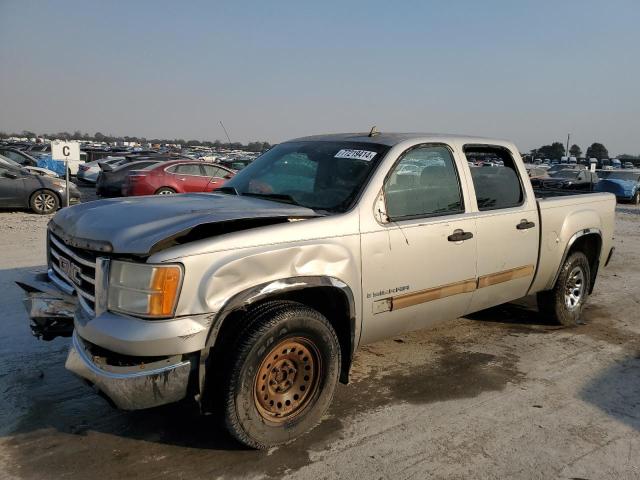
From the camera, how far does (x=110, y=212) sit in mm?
3387

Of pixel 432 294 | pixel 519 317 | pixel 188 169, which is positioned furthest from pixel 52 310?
pixel 188 169

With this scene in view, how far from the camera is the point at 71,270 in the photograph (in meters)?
3.38

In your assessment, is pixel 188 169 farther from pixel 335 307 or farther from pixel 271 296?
pixel 271 296

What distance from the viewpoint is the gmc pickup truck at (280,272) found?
284cm

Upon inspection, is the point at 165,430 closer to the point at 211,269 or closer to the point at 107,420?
the point at 107,420

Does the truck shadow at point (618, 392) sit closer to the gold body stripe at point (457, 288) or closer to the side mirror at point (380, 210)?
→ the gold body stripe at point (457, 288)

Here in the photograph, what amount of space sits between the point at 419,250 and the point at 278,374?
53.7 inches

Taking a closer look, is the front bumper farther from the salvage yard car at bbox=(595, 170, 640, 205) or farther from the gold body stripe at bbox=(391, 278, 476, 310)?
the salvage yard car at bbox=(595, 170, 640, 205)

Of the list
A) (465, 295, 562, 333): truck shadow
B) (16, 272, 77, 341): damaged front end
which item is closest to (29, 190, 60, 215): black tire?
(16, 272, 77, 341): damaged front end

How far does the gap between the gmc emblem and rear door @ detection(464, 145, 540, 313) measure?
292 cm

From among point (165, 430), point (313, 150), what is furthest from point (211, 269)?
point (313, 150)

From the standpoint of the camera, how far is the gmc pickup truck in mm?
2840

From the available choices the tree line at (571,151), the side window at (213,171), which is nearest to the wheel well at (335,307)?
the side window at (213,171)

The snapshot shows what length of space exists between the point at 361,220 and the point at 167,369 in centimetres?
153
